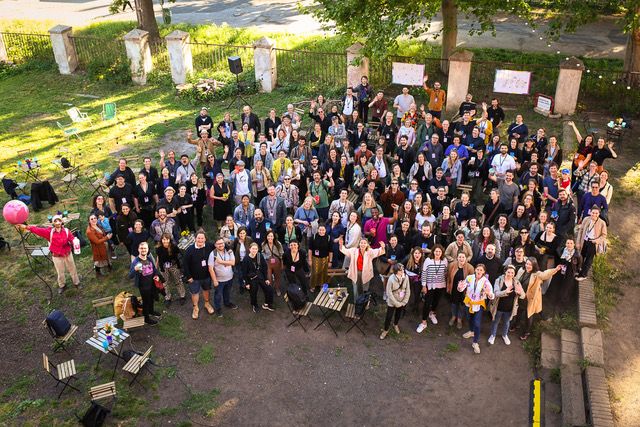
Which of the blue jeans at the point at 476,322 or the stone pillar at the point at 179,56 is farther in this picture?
the stone pillar at the point at 179,56

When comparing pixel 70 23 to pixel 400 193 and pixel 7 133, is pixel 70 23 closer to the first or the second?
pixel 7 133

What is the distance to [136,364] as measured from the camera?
32.0 feet

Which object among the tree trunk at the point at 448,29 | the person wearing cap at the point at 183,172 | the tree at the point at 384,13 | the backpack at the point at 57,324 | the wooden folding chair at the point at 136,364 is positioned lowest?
the wooden folding chair at the point at 136,364

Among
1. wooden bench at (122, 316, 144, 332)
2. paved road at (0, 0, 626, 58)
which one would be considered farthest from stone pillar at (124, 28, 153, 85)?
wooden bench at (122, 316, 144, 332)

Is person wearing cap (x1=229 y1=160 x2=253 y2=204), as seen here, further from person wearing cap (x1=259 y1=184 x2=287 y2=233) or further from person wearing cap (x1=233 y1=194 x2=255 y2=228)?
person wearing cap (x1=233 y1=194 x2=255 y2=228)

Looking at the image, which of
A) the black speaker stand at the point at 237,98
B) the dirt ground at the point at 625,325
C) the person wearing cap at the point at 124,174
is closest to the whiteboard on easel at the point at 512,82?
Result: the dirt ground at the point at 625,325

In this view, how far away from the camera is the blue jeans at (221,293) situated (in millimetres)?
11305

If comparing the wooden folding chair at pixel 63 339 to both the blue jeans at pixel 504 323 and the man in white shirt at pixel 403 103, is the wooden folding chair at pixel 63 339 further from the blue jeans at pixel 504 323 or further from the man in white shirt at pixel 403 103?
the man in white shirt at pixel 403 103

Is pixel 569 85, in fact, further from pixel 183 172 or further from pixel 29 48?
pixel 29 48

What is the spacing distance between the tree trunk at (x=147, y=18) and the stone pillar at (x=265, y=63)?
556cm

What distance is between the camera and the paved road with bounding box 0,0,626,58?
84.0 ft

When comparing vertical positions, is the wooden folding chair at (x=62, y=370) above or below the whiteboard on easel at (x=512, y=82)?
below

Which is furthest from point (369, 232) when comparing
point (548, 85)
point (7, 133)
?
point (7, 133)

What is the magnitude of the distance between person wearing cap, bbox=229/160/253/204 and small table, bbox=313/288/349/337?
3.29 m
